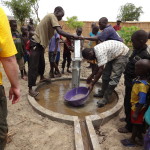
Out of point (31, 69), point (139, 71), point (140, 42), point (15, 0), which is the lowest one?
point (31, 69)

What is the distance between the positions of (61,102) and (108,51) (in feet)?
4.88

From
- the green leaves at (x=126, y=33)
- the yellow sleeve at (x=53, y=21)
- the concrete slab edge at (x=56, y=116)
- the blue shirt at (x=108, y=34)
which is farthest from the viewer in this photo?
the green leaves at (x=126, y=33)

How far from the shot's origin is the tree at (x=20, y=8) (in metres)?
16.1

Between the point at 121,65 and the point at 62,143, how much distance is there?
197 cm

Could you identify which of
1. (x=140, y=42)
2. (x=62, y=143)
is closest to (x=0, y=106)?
(x=62, y=143)

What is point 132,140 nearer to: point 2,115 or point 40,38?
point 2,115

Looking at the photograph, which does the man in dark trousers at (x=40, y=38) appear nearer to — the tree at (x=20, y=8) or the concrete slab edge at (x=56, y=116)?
the concrete slab edge at (x=56, y=116)

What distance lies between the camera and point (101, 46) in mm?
3465

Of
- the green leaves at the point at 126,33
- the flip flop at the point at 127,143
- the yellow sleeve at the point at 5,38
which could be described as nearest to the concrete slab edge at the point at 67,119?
the flip flop at the point at 127,143

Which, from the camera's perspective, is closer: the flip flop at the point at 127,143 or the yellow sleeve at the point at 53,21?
the flip flop at the point at 127,143

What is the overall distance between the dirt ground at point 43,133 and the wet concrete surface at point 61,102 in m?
0.41

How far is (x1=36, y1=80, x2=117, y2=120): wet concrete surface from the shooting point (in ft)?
11.8

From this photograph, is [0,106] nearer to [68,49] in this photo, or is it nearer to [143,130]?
[143,130]

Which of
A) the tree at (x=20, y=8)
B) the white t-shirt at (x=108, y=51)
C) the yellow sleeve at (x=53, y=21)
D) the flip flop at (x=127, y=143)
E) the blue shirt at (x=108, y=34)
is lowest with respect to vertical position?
the flip flop at (x=127, y=143)
